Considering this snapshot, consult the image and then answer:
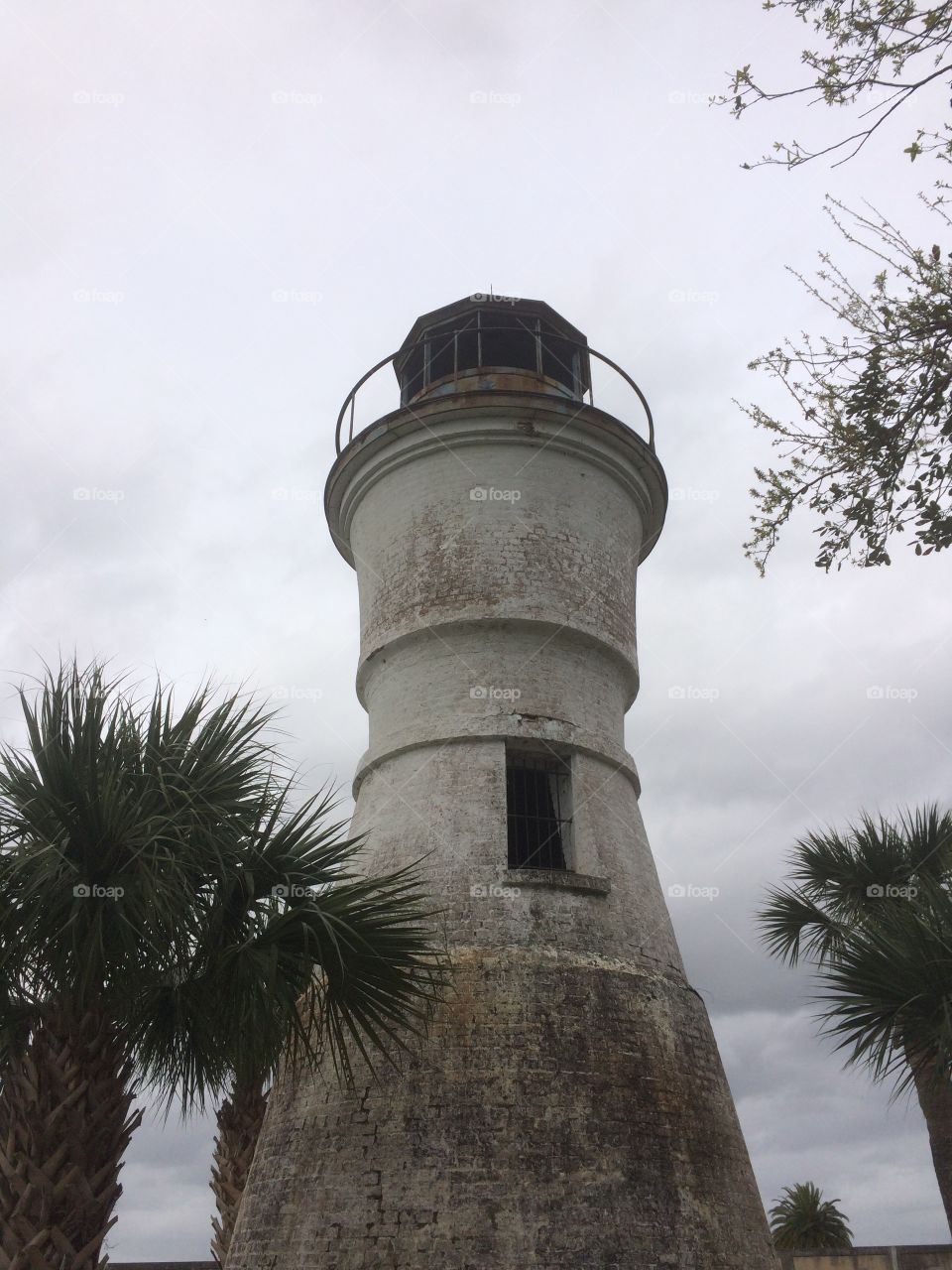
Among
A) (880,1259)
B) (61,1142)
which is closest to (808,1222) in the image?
(880,1259)

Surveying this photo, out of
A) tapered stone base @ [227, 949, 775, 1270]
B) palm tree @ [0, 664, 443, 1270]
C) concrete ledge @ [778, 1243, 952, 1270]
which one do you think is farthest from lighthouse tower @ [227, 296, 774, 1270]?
concrete ledge @ [778, 1243, 952, 1270]

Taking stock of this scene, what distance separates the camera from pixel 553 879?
10.7 m

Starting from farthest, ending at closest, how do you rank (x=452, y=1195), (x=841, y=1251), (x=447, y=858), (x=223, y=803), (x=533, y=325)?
(x=841, y=1251) → (x=533, y=325) → (x=447, y=858) → (x=452, y=1195) → (x=223, y=803)

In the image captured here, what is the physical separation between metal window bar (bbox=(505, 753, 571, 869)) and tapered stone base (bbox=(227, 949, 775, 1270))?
1.58 m

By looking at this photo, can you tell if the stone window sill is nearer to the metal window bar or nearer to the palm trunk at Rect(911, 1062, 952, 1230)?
the metal window bar


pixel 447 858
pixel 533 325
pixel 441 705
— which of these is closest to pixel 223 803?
pixel 447 858

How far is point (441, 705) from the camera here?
11.8m

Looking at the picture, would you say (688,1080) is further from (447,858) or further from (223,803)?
(223,803)

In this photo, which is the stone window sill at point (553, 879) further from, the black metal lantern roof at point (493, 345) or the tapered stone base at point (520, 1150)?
the black metal lantern roof at point (493, 345)

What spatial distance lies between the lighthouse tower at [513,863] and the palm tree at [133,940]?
69.5 inches

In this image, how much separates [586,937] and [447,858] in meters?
1.60

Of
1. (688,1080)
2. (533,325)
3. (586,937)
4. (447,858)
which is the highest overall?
(533,325)

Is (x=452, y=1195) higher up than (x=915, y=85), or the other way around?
(x=915, y=85)

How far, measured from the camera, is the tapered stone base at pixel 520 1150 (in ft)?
28.6
